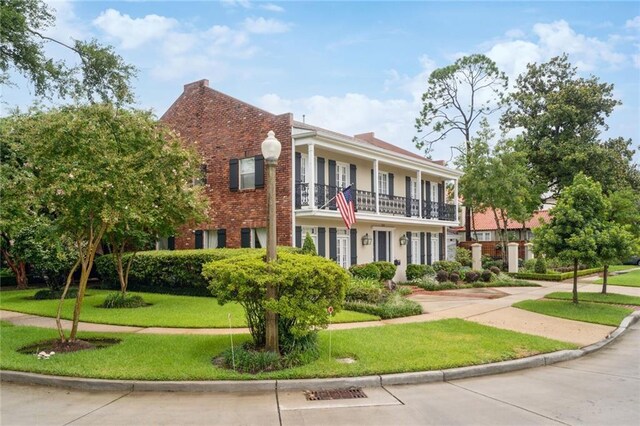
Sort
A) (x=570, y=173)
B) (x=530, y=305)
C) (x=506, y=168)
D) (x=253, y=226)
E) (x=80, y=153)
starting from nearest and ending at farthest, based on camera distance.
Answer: (x=80, y=153) → (x=530, y=305) → (x=253, y=226) → (x=506, y=168) → (x=570, y=173)

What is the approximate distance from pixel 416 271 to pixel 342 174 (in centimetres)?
608

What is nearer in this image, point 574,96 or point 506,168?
point 506,168

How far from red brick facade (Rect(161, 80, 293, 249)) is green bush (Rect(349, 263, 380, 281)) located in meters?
2.85

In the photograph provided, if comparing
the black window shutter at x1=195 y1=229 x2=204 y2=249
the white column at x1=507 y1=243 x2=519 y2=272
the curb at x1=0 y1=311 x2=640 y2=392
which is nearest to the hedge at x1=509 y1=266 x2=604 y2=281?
the white column at x1=507 y1=243 x2=519 y2=272

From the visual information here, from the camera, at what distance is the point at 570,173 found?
36.3 metres

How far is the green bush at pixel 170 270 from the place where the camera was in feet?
54.0

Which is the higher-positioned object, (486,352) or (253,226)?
(253,226)

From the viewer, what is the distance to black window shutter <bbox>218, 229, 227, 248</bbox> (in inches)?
765

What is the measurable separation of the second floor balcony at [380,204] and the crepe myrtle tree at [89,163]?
31.0 feet

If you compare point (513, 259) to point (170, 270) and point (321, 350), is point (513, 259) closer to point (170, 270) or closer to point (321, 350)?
point (170, 270)

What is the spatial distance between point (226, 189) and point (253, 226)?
2.18 meters

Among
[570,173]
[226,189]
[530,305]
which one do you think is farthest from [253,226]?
[570,173]

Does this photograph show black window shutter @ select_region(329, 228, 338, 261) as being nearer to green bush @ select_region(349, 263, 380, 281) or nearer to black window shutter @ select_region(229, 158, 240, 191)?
green bush @ select_region(349, 263, 380, 281)

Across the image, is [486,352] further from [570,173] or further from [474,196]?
[570,173]
